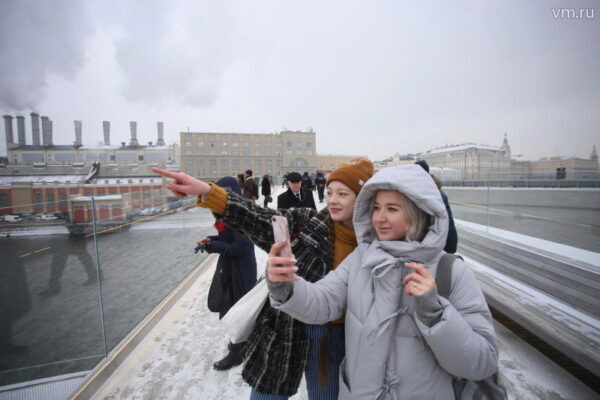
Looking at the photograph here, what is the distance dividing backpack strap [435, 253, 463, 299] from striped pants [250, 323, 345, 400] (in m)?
0.54

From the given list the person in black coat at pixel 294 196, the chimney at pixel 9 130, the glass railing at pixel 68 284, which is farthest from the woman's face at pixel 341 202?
the chimney at pixel 9 130

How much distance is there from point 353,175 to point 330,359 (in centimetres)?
94

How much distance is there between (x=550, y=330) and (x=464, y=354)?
2.44m

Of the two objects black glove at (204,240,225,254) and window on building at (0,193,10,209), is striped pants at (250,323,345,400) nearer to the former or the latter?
black glove at (204,240,225,254)

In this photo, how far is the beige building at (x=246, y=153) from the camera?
52812mm

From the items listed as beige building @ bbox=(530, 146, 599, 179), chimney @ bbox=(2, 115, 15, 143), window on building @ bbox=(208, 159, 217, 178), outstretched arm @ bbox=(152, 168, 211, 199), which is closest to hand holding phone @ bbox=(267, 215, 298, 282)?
outstretched arm @ bbox=(152, 168, 211, 199)

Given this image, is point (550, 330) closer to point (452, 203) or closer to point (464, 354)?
point (464, 354)

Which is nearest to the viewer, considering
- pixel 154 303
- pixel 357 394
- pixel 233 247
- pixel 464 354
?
pixel 464 354

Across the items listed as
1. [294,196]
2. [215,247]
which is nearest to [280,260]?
[215,247]

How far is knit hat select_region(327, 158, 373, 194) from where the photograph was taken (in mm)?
1328

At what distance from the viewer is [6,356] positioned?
180 cm

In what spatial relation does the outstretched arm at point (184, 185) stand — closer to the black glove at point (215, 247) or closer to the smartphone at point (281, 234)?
the smartphone at point (281, 234)

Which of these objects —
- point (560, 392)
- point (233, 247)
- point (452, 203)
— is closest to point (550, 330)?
point (560, 392)

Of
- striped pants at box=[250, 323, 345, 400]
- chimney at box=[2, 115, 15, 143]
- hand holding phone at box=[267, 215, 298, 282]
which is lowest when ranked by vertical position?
striped pants at box=[250, 323, 345, 400]
